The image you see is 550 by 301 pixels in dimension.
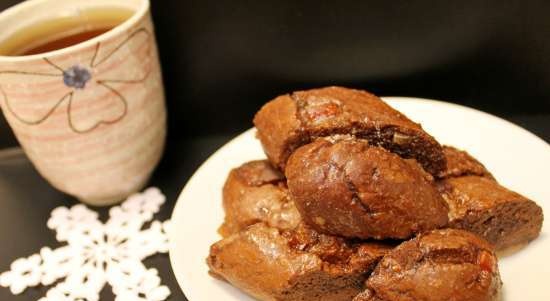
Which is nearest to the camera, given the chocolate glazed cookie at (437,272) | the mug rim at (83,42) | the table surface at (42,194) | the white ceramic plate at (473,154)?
the chocolate glazed cookie at (437,272)

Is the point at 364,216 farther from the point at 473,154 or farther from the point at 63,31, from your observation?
the point at 63,31

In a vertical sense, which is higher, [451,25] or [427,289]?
[451,25]

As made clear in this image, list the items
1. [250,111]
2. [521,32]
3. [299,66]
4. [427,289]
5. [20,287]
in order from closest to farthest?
[427,289], [20,287], [521,32], [299,66], [250,111]

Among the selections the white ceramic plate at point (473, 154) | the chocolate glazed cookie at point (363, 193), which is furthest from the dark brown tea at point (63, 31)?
the chocolate glazed cookie at point (363, 193)

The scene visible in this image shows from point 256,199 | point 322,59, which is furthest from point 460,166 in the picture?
point 322,59

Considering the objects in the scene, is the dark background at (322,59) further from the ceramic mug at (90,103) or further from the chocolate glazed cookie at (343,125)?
the chocolate glazed cookie at (343,125)

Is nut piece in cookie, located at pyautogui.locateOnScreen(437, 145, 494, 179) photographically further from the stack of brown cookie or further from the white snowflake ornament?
the white snowflake ornament

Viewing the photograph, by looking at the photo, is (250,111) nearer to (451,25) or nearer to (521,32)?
(451,25)

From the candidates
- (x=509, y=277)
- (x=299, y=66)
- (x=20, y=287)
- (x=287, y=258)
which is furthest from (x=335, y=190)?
(x=20, y=287)
